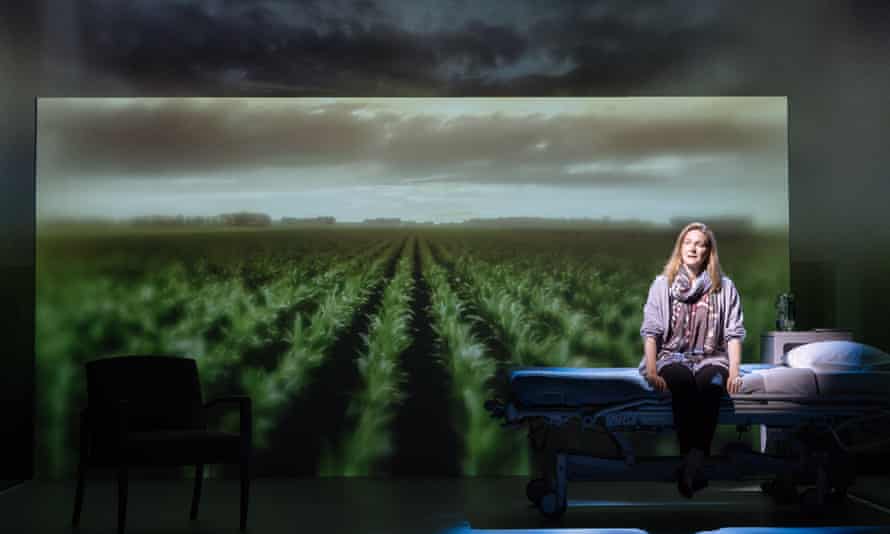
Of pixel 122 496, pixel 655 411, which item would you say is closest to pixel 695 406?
pixel 655 411

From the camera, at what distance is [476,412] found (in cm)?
686

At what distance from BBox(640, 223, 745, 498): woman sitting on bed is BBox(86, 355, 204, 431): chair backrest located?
225 cm

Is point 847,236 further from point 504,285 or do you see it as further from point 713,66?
point 504,285

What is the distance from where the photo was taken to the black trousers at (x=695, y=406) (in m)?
5.15

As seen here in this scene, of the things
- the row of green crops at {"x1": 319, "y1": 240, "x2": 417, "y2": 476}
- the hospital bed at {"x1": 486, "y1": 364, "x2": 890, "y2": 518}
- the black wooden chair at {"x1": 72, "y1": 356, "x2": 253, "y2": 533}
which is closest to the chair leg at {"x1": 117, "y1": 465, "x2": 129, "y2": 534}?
the black wooden chair at {"x1": 72, "y1": 356, "x2": 253, "y2": 533}

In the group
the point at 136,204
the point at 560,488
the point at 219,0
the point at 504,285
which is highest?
the point at 219,0

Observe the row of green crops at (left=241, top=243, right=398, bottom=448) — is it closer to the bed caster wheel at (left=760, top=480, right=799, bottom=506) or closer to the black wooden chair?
the black wooden chair

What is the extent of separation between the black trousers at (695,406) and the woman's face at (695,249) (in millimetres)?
616

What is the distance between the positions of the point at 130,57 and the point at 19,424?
236 centimetres

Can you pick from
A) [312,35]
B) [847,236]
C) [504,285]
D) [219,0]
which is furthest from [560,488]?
[219,0]

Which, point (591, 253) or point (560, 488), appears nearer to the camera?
point (560, 488)

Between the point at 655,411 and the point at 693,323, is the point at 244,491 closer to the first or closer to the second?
the point at 655,411

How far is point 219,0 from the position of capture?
6.99 metres

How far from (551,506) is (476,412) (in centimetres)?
163
